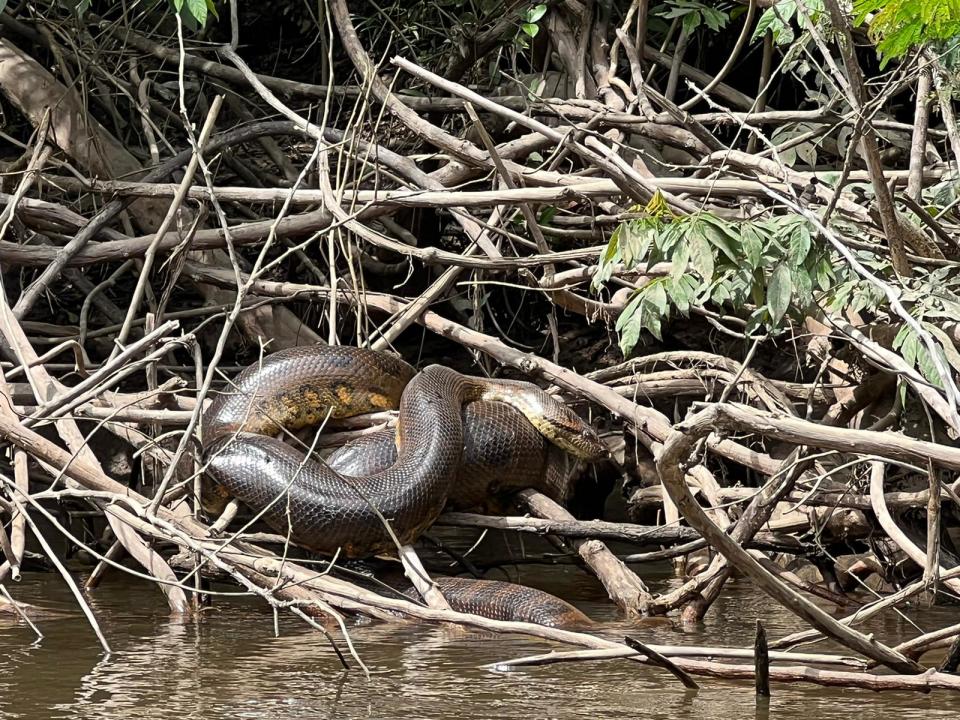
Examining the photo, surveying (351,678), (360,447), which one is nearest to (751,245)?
(351,678)

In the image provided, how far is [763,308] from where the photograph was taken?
4883mm

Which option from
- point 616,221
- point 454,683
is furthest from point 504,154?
point 454,683

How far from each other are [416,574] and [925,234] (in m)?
2.50

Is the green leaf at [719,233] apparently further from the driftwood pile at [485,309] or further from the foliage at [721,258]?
the driftwood pile at [485,309]

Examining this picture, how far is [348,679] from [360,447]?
5.95 ft

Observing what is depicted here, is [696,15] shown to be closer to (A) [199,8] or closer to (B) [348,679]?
(A) [199,8]

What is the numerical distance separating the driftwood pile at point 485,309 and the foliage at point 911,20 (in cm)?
34

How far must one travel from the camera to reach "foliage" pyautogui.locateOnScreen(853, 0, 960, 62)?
3.79 meters

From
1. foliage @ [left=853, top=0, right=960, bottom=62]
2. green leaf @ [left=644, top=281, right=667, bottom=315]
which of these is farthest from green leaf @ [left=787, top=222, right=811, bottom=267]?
foliage @ [left=853, top=0, right=960, bottom=62]

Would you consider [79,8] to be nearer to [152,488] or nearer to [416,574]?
[152,488]

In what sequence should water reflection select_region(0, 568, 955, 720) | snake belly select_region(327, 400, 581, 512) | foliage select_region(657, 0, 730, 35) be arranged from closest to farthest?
1. water reflection select_region(0, 568, 955, 720)
2. snake belly select_region(327, 400, 581, 512)
3. foliage select_region(657, 0, 730, 35)

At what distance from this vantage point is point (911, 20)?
12.7ft

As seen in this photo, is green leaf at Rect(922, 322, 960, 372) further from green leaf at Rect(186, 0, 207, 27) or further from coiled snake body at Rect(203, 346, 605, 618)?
green leaf at Rect(186, 0, 207, 27)

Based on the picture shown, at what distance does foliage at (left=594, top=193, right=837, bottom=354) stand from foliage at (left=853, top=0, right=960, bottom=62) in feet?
2.39
